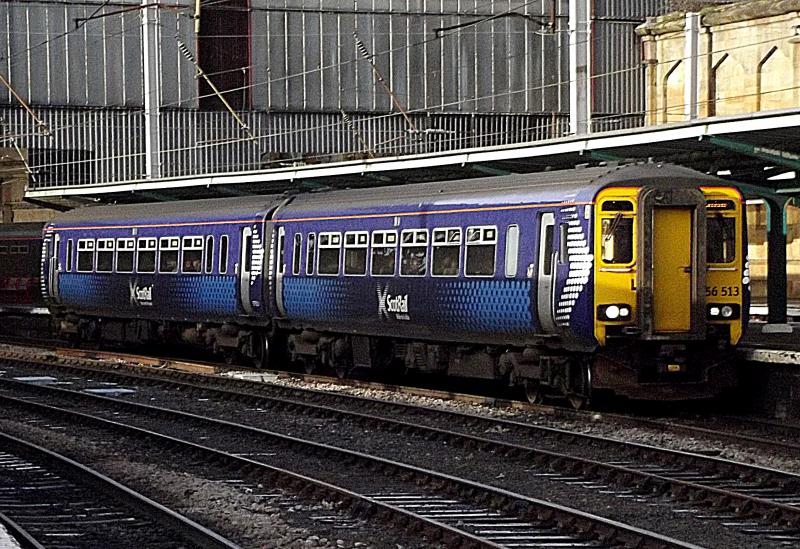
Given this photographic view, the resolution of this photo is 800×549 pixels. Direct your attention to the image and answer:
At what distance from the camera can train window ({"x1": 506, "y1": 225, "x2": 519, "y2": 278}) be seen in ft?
65.5

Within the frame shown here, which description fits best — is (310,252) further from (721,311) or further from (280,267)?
(721,311)

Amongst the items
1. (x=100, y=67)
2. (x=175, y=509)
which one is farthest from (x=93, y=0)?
(x=175, y=509)

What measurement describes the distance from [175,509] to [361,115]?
3772cm

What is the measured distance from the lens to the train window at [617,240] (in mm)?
18703

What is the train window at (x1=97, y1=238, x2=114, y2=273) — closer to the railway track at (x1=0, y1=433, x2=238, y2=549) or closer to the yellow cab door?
the yellow cab door

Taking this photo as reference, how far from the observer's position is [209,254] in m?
28.2

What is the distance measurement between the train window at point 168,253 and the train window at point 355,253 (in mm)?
5984

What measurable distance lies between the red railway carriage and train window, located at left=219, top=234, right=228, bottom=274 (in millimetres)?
19372

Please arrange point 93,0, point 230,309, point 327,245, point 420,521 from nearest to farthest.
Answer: point 420,521 → point 327,245 → point 230,309 → point 93,0

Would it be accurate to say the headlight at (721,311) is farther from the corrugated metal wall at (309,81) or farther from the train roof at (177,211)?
the corrugated metal wall at (309,81)

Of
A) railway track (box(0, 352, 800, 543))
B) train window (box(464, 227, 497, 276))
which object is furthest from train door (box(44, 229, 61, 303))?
train window (box(464, 227, 497, 276))

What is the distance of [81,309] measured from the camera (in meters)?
33.3

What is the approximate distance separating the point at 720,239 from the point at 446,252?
3.83 meters

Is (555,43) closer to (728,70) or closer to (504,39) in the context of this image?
(504,39)
